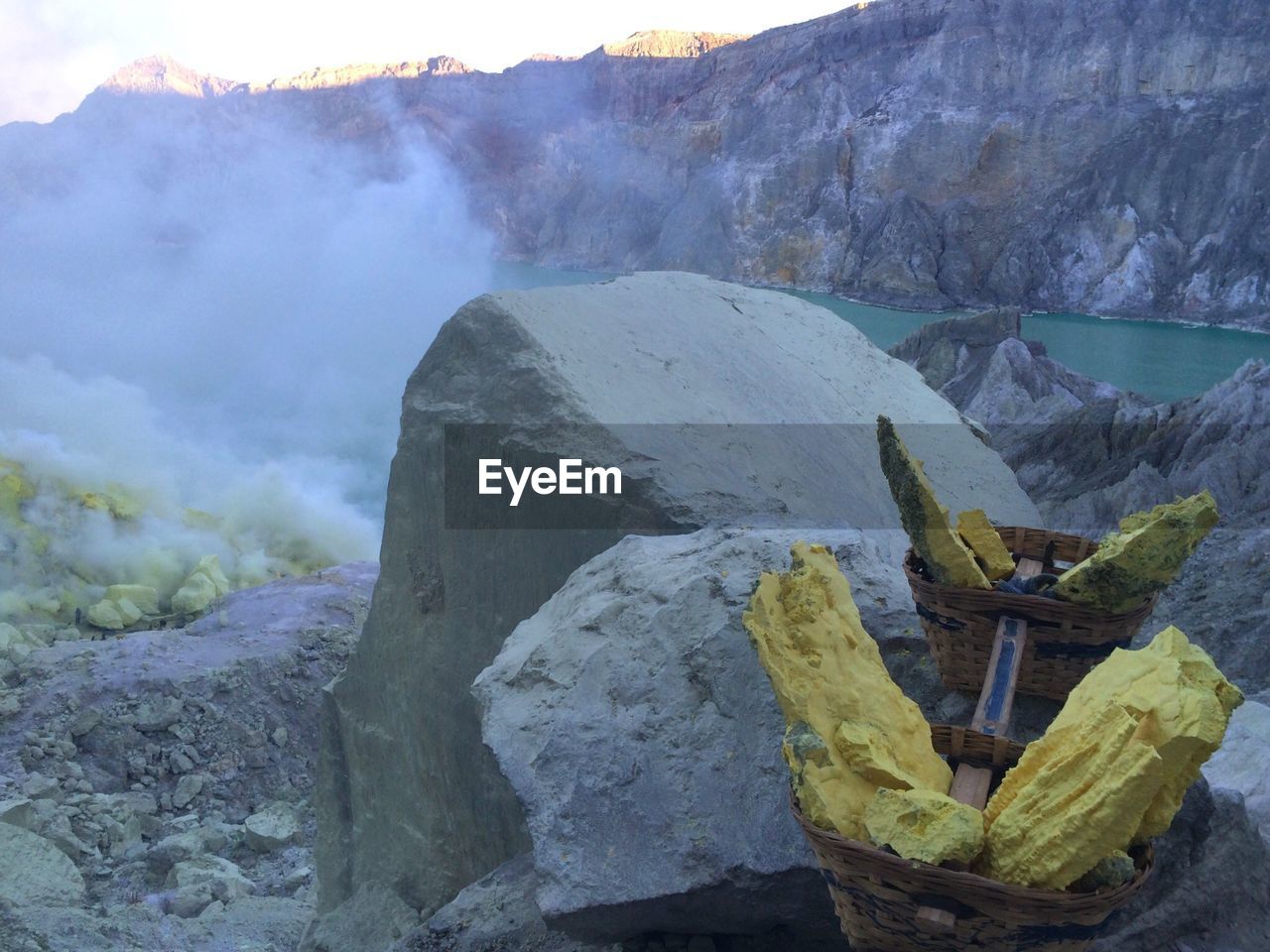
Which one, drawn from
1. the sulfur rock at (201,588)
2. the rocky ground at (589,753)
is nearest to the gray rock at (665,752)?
the rocky ground at (589,753)

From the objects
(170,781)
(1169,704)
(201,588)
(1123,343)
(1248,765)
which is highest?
(1169,704)

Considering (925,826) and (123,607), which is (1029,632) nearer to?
(925,826)

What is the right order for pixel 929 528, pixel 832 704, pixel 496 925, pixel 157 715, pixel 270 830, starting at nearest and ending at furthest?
1. pixel 832 704
2. pixel 929 528
3. pixel 496 925
4. pixel 270 830
5. pixel 157 715

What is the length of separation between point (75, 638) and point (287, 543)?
236 cm

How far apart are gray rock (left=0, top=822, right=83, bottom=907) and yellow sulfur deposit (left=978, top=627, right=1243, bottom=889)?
3746 mm

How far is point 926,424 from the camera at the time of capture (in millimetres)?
3414

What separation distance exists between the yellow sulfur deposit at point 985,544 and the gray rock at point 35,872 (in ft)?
11.5

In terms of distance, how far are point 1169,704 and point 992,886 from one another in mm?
251

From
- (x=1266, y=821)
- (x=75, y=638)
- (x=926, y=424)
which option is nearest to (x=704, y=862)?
(x=1266, y=821)

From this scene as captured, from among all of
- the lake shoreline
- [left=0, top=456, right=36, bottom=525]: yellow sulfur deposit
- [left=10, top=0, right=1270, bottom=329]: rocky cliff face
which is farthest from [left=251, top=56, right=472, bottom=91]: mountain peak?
[left=0, top=456, right=36, bottom=525]: yellow sulfur deposit

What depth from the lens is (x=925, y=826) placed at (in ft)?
3.51

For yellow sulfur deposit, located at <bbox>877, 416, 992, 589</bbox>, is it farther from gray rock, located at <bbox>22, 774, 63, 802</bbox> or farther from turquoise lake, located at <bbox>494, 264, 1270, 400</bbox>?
turquoise lake, located at <bbox>494, 264, 1270, 400</bbox>

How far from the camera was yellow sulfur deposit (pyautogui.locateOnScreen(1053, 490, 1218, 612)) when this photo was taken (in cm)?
146

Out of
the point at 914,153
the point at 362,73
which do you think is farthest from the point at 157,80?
the point at 914,153
